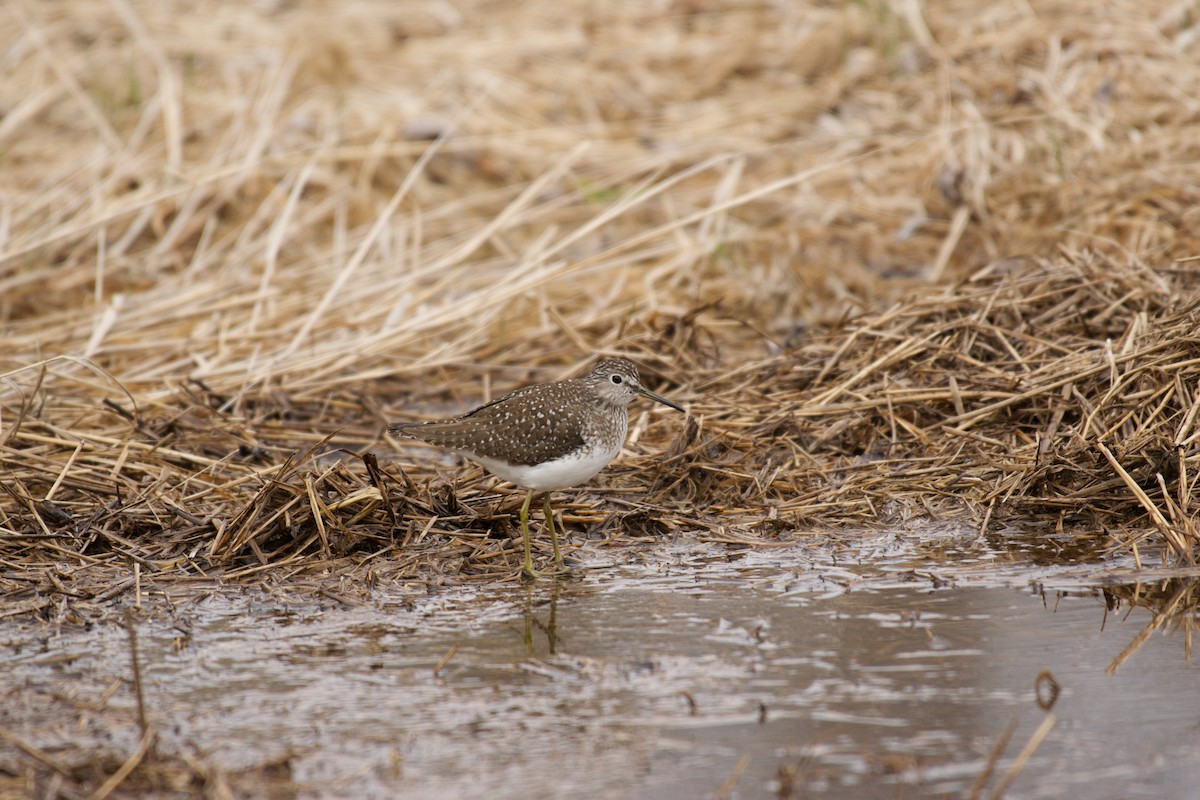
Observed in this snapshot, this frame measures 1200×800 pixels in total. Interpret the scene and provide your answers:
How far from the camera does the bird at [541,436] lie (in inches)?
222

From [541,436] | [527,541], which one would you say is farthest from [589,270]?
[527,541]

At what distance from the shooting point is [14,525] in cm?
570

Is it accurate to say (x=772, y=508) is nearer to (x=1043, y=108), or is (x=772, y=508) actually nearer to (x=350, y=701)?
(x=350, y=701)

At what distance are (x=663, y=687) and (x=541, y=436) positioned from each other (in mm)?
1720

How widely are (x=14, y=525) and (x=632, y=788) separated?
3468mm

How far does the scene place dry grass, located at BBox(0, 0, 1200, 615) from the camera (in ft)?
19.4

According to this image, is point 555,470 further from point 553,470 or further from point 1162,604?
point 1162,604

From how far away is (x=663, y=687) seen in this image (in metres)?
4.25

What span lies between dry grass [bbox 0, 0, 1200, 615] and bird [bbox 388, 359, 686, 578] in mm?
279

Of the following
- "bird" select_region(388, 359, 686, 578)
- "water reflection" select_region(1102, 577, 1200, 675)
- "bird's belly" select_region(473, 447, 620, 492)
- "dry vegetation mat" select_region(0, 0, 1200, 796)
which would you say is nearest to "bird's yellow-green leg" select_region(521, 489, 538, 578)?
"bird" select_region(388, 359, 686, 578)

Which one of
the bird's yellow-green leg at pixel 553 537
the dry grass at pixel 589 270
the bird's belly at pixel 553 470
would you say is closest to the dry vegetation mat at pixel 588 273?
the dry grass at pixel 589 270

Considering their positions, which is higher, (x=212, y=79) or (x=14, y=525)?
(x=212, y=79)

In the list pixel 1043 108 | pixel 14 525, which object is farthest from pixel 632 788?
pixel 1043 108

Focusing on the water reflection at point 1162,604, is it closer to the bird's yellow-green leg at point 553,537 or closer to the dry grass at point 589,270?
the dry grass at point 589,270
